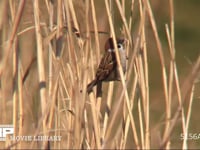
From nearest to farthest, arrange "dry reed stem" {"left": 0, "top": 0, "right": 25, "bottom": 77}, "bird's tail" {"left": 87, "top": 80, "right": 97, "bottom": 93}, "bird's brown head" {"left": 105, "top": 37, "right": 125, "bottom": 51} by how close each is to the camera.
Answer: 1. "dry reed stem" {"left": 0, "top": 0, "right": 25, "bottom": 77}
2. "bird's tail" {"left": 87, "top": 80, "right": 97, "bottom": 93}
3. "bird's brown head" {"left": 105, "top": 37, "right": 125, "bottom": 51}

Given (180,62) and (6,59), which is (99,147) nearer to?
(6,59)

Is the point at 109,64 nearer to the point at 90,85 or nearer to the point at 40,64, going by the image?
the point at 90,85

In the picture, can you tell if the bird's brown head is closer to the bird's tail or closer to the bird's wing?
the bird's wing

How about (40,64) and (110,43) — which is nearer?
(40,64)

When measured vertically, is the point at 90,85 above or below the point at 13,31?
below

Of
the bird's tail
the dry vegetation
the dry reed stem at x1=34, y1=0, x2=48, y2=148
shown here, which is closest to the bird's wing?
the bird's tail

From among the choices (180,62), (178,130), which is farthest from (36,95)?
(180,62)

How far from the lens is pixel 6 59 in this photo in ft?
7.06

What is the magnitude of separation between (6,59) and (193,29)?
5654 millimetres

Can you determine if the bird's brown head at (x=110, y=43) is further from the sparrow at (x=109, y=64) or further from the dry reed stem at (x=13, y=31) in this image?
the dry reed stem at (x=13, y=31)

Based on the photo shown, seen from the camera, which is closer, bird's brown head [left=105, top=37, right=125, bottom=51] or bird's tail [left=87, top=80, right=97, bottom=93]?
bird's tail [left=87, top=80, right=97, bottom=93]

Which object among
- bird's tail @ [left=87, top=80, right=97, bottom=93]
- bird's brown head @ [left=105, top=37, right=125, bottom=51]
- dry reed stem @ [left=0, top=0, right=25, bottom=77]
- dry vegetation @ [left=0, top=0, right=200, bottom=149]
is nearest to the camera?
dry reed stem @ [left=0, top=0, right=25, bottom=77]

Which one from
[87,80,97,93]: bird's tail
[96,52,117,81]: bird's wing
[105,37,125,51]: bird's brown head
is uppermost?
[105,37,125,51]: bird's brown head

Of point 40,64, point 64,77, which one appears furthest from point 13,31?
point 64,77
